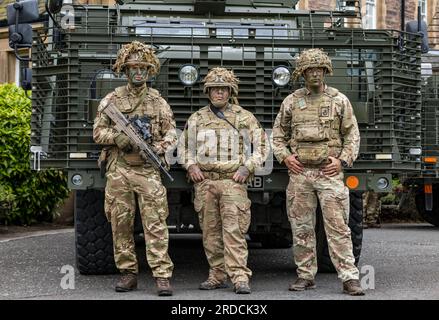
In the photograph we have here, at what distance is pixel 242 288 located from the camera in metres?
6.38

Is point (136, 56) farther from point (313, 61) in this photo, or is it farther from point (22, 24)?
point (22, 24)

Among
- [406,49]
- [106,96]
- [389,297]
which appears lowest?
[389,297]

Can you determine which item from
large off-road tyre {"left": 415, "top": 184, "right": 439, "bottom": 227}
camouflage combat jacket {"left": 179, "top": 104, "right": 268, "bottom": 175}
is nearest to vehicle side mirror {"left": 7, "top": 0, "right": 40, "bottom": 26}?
camouflage combat jacket {"left": 179, "top": 104, "right": 268, "bottom": 175}

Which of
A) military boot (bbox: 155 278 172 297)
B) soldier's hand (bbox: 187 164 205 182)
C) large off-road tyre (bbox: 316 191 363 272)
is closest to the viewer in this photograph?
military boot (bbox: 155 278 172 297)

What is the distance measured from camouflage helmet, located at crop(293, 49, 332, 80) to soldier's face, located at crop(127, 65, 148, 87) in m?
1.12

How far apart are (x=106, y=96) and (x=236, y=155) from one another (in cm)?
105

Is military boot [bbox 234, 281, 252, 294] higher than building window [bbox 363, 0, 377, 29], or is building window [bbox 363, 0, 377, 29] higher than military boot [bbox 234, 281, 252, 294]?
building window [bbox 363, 0, 377, 29]

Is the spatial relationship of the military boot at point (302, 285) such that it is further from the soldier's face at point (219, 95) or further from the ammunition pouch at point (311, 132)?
the soldier's face at point (219, 95)

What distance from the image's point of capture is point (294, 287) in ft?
21.8

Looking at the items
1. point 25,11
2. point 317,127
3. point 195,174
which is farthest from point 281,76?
point 25,11

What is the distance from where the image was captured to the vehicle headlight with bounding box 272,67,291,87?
Result: 695cm

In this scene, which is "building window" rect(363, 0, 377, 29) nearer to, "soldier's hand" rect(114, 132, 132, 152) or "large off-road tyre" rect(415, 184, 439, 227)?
"large off-road tyre" rect(415, 184, 439, 227)

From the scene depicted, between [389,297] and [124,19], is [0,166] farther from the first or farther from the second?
[389,297]

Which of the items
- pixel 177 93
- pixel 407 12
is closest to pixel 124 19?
pixel 177 93
